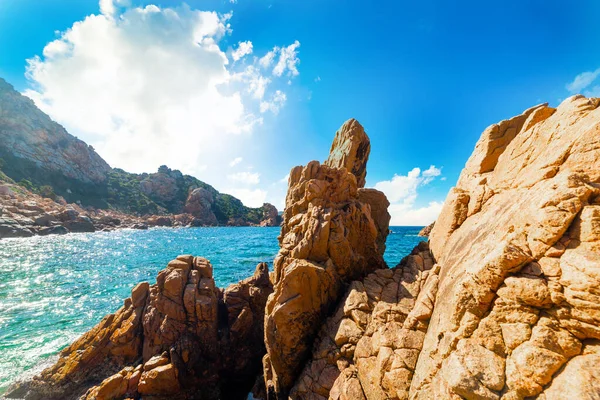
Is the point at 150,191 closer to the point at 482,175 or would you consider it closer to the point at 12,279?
the point at 12,279

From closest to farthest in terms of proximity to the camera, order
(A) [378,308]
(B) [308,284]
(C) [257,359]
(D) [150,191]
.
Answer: (A) [378,308] → (B) [308,284] → (C) [257,359] → (D) [150,191]

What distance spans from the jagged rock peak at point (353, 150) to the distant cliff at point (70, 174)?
154m

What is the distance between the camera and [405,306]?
404 inches

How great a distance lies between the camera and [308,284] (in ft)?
39.7

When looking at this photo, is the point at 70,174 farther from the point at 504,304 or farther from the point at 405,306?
the point at 504,304

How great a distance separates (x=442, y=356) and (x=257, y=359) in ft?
41.8

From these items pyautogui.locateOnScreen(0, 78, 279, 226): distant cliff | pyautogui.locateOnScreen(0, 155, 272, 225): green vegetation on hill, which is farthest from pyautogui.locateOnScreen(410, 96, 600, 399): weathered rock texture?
pyautogui.locateOnScreen(0, 78, 279, 226): distant cliff

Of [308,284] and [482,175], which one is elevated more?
[482,175]

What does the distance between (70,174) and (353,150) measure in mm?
183322

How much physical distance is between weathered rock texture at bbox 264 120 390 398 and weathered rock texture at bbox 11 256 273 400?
12.5 feet

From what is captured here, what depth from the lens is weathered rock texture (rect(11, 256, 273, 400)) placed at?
516 inches

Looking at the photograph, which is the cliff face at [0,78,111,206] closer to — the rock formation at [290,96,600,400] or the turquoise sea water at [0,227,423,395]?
the turquoise sea water at [0,227,423,395]

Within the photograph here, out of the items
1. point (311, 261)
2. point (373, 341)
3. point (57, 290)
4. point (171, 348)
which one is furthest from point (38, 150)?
point (373, 341)

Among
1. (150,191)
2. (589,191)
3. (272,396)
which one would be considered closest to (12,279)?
(272,396)
